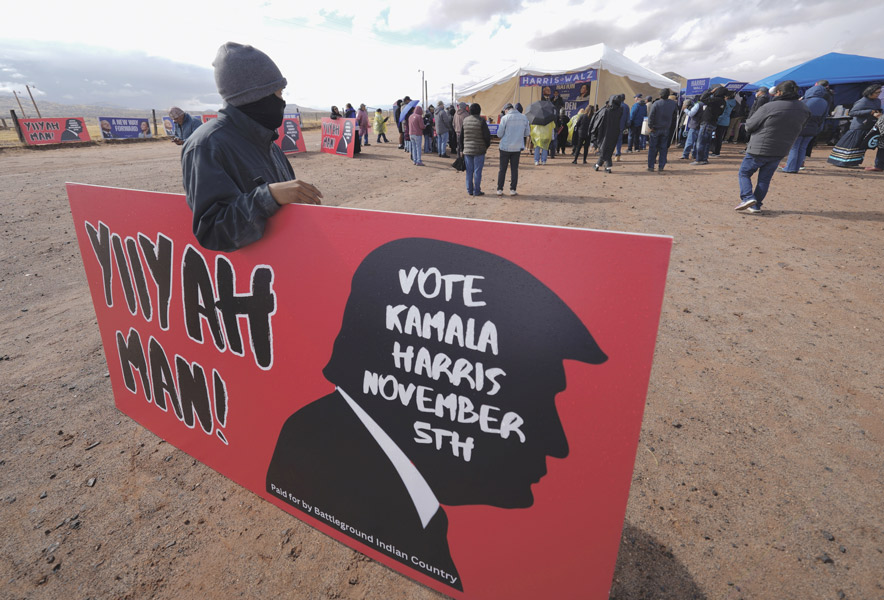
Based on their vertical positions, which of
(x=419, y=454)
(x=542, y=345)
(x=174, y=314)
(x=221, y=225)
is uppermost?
(x=221, y=225)

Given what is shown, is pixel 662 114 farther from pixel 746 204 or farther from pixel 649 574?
pixel 649 574

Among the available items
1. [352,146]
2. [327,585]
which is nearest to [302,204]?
[327,585]


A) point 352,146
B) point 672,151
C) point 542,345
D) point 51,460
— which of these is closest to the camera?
point 542,345

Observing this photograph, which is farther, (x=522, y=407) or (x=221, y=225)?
(x=221, y=225)

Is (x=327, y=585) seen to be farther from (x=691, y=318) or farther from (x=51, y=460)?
(x=691, y=318)

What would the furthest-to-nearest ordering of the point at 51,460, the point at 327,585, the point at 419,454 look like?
the point at 51,460
the point at 327,585
the point at 419,454

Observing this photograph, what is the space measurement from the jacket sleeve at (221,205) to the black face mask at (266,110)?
0.33 metres

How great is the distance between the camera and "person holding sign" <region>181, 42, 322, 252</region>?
1525 mm

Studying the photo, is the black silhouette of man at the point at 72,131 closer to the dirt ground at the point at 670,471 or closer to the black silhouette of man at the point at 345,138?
the black silhouette of man at the point at 345,138

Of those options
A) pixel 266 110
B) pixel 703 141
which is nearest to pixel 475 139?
pixel 266 110

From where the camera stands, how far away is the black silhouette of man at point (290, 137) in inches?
585

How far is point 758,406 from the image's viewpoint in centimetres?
256

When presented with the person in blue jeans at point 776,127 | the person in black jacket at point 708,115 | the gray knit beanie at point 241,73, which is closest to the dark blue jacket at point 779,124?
the person in blue jeans at point 776,127

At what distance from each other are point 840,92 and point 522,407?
22.1 metres
